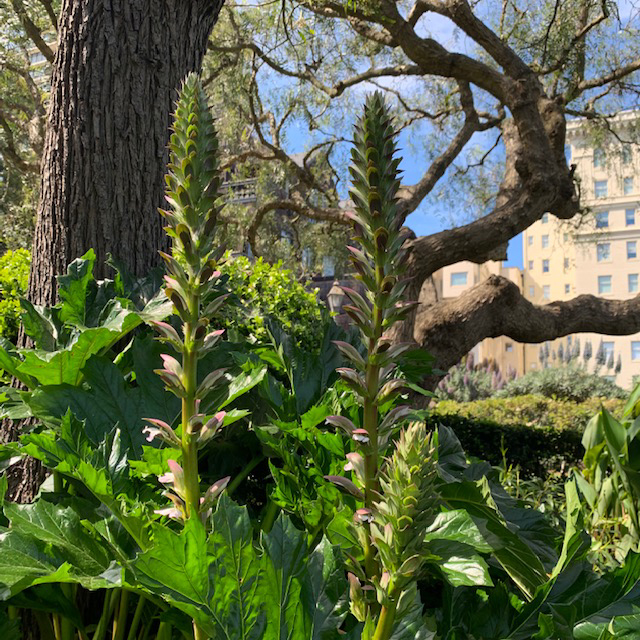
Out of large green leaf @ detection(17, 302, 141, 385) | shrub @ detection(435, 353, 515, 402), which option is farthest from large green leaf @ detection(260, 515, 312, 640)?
shrub @ detection(435, 353, 515, 402)

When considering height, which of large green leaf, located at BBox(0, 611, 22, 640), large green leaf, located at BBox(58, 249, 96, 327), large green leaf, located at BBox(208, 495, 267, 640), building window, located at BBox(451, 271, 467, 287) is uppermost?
building window, located at BBox(451, 271, 467, 287)

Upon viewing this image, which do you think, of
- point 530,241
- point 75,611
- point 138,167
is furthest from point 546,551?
point 530,241

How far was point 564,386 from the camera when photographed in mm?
16703

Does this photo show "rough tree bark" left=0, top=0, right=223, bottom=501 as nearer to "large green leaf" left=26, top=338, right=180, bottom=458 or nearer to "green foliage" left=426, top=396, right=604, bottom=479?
"large green leaf" left=26, top=338, right=180, bottom=458

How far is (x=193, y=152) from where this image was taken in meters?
0.87

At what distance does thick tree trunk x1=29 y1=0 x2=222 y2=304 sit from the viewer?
2.36 m

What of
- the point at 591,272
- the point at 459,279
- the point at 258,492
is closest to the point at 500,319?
the point at 258,492

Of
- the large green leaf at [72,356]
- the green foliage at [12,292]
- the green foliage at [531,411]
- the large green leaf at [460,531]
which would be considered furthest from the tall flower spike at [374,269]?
the green foliage at [531,411]

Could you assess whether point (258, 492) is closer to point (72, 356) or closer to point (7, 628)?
point (72, 356)

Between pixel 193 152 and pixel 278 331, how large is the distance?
1.26m

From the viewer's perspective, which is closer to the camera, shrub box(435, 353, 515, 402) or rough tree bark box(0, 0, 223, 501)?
rough tree bark box(0, 0, 223, 501)

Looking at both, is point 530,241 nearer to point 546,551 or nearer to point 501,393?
point 501,393

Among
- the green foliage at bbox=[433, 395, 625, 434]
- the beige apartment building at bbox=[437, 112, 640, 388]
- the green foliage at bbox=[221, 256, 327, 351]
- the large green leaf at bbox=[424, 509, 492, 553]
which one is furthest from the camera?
the beige apartment building at bbox=[437, 112, 640, 388]

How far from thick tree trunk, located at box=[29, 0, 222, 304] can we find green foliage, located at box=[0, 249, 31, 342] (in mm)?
891
